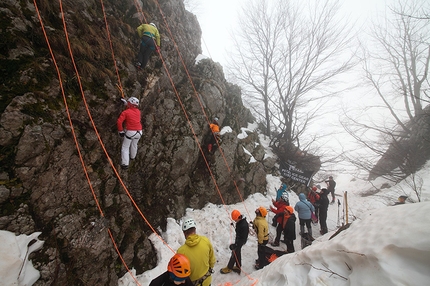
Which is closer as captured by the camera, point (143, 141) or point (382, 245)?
point (382, 245)

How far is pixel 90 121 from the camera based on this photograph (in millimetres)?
4445

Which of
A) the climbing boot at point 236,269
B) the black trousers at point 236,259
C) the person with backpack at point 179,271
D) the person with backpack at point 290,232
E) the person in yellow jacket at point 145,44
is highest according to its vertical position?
the person in yellow jacket at point 145,44

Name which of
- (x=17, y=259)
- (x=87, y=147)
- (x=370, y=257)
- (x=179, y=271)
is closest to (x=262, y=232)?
(x=370, y=257)

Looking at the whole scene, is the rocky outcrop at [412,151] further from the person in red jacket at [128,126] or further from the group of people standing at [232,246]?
the person in red jacket at [128,126]

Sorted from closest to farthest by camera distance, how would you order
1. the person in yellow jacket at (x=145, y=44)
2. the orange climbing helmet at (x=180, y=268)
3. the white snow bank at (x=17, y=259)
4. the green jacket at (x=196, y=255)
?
the orange climbing helmet at (x=180, y=268), the white snow bank at (x=17, y=259), the green jacket at (x=196, y=255), the person in yellow jacket at (x=145, y=44)

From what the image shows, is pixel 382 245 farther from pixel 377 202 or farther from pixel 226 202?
pixel 377 202

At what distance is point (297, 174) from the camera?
10734mm

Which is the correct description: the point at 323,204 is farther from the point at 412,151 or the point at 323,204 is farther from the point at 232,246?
the point at 412,151

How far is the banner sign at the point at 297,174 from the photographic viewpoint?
1026cm

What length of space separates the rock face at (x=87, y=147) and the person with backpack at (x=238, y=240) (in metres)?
2.26

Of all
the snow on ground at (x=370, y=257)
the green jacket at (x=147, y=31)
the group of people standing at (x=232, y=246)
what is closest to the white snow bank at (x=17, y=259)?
the snow on ground at (x=370, y=257)

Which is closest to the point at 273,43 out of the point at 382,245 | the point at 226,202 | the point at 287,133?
the point at 287,133

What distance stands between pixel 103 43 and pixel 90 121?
2.91 metres

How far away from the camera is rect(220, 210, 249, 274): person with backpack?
16.2 feet
